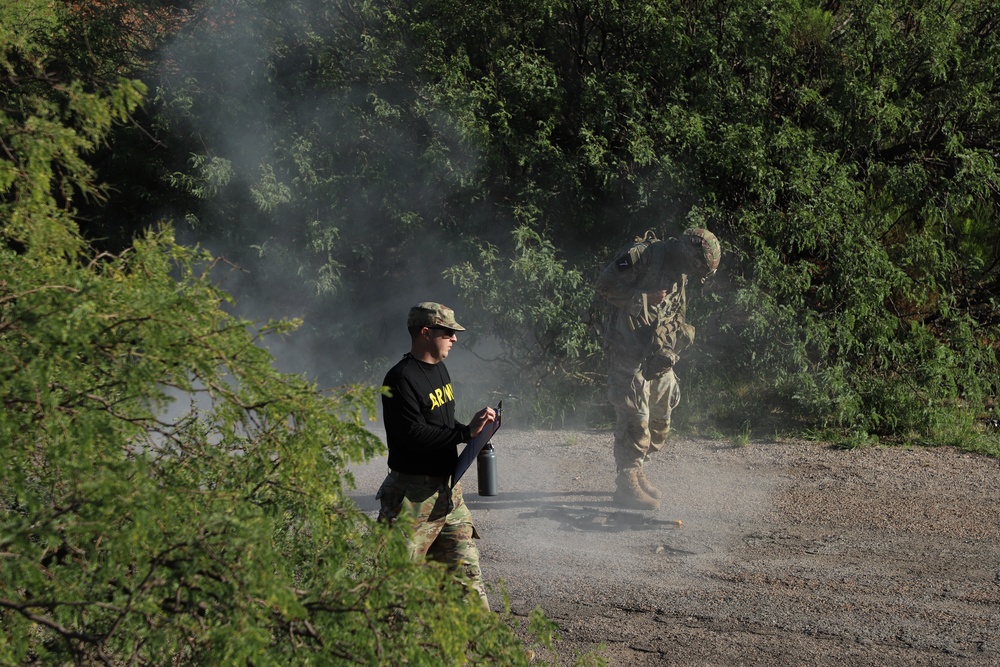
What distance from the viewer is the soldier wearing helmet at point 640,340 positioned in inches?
295

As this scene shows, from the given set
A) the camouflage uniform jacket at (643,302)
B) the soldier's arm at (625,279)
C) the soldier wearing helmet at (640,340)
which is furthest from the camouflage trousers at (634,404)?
the soldier's arm at (625,279)

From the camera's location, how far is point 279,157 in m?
11.6

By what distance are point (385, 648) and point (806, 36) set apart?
988cm

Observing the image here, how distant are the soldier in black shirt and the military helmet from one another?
2943 mm

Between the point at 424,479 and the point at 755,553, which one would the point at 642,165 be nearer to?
the point at 755,553

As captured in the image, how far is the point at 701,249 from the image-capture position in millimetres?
7227

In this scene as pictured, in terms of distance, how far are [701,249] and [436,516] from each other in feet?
11.1

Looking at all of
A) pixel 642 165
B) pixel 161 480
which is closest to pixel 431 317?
pixel 161 480

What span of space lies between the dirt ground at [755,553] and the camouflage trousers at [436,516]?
0.59 m

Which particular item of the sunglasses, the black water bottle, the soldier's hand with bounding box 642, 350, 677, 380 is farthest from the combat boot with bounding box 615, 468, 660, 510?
the sunglasses

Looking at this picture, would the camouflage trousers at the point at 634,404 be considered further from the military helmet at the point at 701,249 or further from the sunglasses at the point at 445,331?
the sunglasses at the point at 445,331

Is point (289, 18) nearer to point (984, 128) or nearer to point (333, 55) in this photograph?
point (333, 55)

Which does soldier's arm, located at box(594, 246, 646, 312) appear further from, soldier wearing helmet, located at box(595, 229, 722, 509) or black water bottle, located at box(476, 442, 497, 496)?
Answer: black water bottle, located at box(476, 442, 497, 496)

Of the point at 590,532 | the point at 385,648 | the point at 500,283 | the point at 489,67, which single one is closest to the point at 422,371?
the point at 385,648
